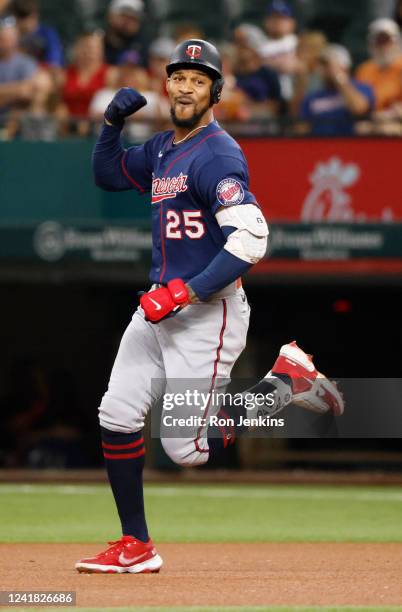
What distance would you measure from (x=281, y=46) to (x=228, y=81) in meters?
0.84

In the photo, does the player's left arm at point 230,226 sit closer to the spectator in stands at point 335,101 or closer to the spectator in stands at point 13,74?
the spectator in stands at point 335,101

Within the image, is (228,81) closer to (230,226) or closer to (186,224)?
(186,224)

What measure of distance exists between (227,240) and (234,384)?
1502mm

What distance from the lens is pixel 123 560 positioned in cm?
543

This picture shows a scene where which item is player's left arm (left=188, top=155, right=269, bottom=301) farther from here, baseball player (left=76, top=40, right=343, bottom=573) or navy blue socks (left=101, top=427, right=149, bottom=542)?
navy blue socks (left=101, top=427, right=149, bottom=542)

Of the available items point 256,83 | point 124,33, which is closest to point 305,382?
point 256,83

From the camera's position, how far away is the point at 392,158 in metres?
11.5

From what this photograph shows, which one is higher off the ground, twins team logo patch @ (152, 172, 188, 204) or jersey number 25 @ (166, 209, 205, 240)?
twins team logo patch @ (152, 172, 188, 204)

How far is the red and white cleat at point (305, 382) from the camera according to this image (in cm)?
557

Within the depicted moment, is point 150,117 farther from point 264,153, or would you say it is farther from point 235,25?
point 235,25

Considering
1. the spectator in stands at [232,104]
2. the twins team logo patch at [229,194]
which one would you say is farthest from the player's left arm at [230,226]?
the spectator in stands at [232,104]

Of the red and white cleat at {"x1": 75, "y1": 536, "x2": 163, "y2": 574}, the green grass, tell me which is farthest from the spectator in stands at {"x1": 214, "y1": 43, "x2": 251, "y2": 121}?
the red and white cleat at {"x1": 75, "y1": 536, "x2": 163, "y2": 574}

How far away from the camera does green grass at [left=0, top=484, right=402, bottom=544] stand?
774 centimetres

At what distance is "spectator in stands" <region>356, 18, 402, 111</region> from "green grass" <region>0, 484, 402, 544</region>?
11.2 ft
